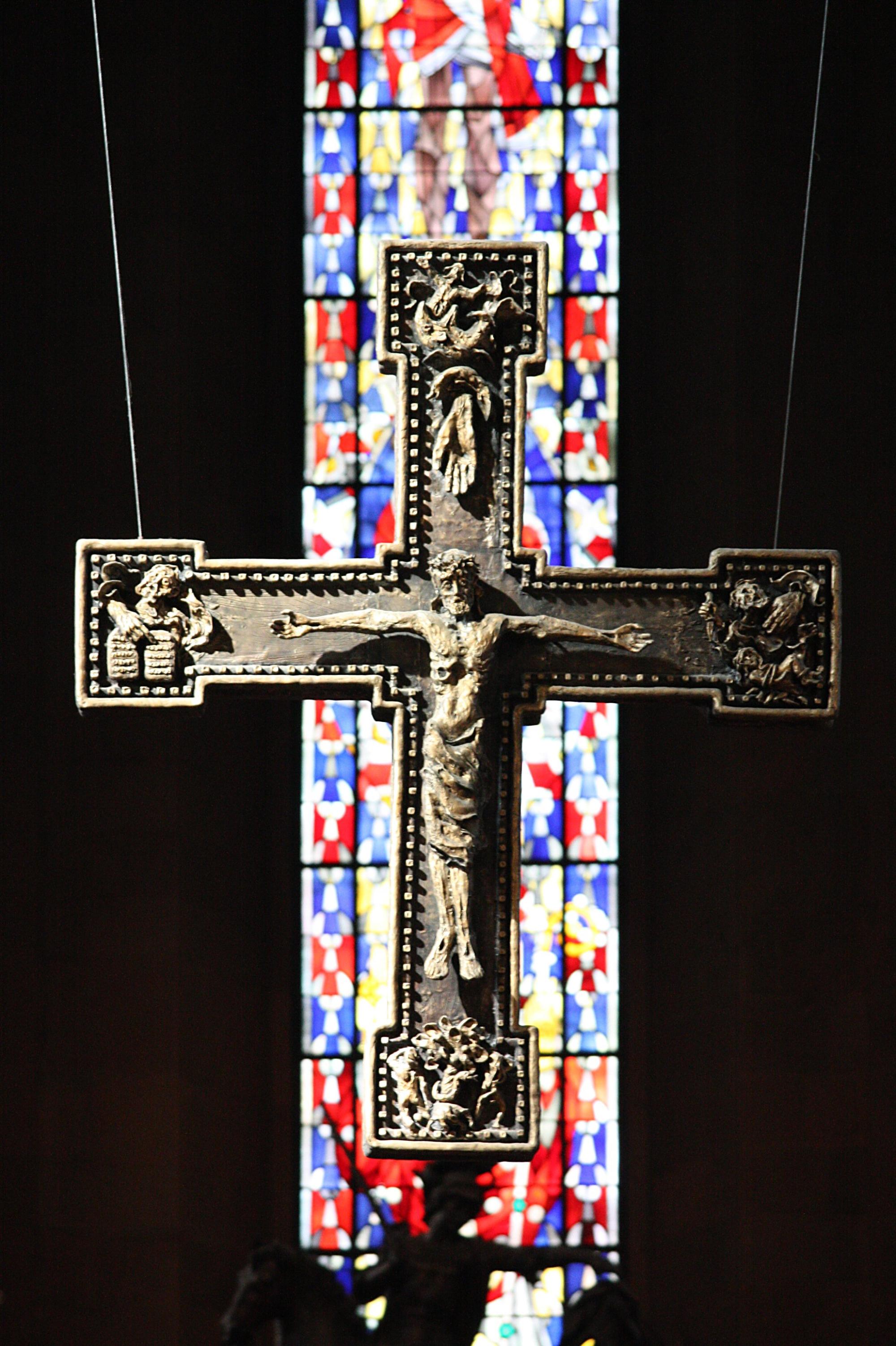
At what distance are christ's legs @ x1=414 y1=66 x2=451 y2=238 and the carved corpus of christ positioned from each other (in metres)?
2.72

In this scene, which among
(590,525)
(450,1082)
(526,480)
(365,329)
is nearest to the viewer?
(450,1082)

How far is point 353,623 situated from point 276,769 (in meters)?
2.26

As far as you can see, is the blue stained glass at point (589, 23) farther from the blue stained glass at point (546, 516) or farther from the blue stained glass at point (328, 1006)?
the blue stained glass at point (328, 1006)

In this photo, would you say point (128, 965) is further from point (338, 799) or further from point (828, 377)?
point (828, 377)

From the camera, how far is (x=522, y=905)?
697 cm

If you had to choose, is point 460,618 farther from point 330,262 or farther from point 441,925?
point 330,262

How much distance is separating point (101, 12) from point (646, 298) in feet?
6.12

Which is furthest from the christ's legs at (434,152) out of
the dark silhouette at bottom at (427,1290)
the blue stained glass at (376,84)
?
the dark silhouette at bottom at (427,1290)

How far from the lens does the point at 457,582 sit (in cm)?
468

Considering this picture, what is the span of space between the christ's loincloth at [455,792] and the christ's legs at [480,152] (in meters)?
2.90

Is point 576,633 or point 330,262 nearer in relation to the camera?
point 576,633

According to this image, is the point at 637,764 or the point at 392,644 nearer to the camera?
the point at 392,644

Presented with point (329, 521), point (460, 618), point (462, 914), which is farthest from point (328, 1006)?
point (460, 618)

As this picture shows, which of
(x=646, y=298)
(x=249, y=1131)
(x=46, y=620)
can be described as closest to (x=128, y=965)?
(x=249, y=1131)
